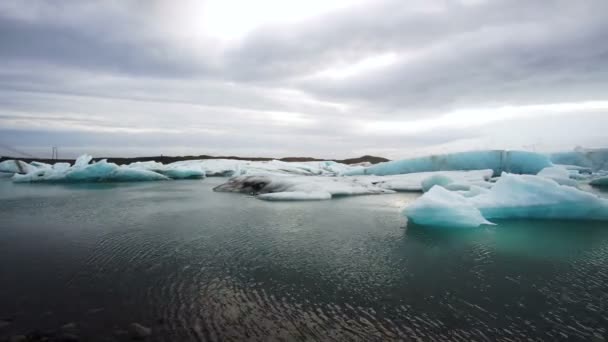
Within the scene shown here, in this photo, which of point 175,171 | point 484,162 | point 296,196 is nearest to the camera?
point 296,196

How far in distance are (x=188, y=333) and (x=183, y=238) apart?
12.5ft

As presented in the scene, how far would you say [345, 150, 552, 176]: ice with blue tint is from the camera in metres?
17.2

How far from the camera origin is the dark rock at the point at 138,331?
306 centimetres

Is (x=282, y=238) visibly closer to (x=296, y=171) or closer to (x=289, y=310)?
(x=289, y=310)

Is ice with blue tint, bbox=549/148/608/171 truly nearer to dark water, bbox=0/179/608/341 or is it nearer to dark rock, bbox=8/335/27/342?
Result: dark water, bbox=0/179/608/341

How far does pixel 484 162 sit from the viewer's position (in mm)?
18000

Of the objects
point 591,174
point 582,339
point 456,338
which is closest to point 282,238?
point 456,338

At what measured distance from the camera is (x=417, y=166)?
765 inches

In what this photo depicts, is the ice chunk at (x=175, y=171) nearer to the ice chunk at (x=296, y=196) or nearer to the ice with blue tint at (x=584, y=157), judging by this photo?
the ice chunk at (x=296, y=196)

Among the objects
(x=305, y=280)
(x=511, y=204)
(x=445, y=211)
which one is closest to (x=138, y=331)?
(x=305, y=280)

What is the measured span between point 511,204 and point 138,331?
8966 mm

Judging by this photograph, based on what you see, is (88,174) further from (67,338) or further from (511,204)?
(511,204)

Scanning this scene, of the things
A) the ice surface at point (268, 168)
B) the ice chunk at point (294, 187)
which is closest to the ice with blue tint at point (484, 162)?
the ice chunk at point (294, 187)

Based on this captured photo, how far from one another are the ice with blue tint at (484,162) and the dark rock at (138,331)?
59.2 feet
